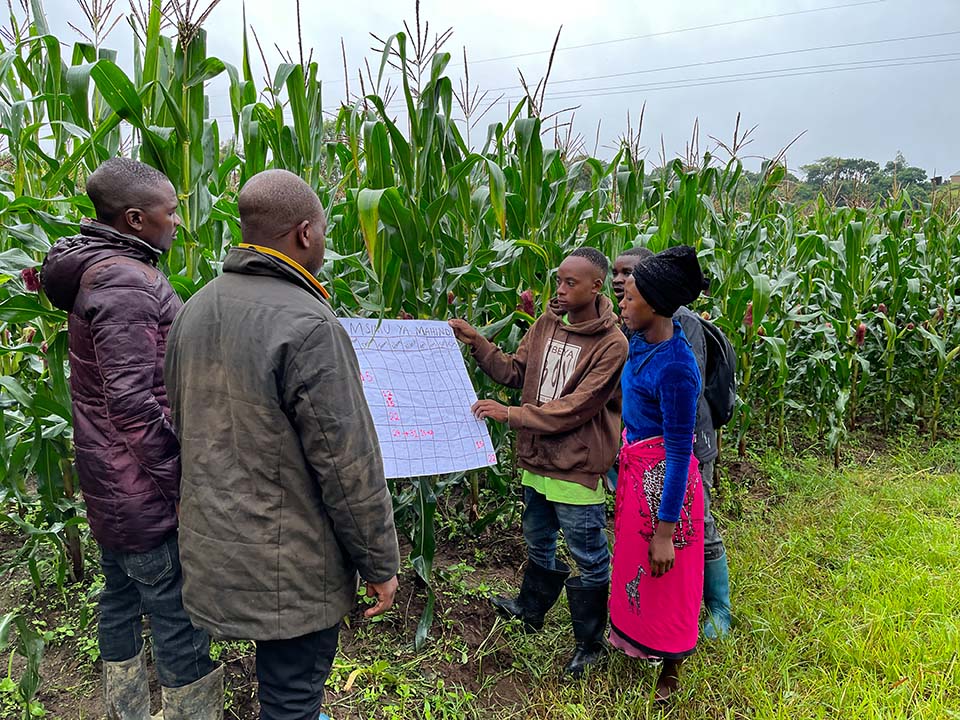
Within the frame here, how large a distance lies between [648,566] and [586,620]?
1.37 feet

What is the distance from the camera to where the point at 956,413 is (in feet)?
18.5

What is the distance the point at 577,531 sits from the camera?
249cm

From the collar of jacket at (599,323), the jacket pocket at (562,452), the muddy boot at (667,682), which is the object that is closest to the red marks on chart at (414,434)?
the jacket pocket at (562,452)

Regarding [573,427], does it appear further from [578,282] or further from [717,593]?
[717,593]

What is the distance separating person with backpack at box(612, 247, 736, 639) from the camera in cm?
275

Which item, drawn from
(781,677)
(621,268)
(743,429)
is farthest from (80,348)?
(743,429)

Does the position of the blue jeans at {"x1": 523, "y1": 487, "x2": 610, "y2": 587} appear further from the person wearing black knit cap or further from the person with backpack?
the person with backpack

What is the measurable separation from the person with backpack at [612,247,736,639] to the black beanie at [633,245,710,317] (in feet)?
1.60

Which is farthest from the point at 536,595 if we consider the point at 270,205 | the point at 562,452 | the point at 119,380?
the point at 270,205

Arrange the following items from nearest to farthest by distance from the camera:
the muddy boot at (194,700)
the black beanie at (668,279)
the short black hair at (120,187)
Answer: the short black hair at (120,187)
the muddy boot at (194,700)
the black beanie at (668,279)

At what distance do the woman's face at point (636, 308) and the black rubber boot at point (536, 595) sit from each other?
109cm

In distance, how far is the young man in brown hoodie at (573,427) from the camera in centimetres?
242

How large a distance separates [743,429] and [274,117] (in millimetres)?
3484

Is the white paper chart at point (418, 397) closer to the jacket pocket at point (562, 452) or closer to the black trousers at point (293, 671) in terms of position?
the jacket pocket at point (562, 452)
